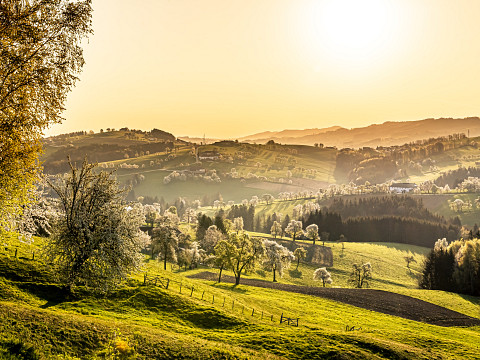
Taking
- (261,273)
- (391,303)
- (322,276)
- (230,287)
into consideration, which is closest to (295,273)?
(322,276)

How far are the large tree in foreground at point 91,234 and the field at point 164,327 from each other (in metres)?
3.40

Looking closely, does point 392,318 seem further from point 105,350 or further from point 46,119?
point 46,119

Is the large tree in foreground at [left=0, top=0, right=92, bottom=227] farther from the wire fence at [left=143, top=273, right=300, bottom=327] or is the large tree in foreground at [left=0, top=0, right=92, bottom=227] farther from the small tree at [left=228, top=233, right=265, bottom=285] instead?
the small tree at [left=228, top=233, right=265, bottom=285]

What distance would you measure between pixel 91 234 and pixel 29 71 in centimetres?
2054

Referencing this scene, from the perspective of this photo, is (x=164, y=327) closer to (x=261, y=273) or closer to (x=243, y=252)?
(x=243, y=252)

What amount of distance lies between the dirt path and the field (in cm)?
1157

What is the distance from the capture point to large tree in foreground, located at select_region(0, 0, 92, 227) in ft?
55.4

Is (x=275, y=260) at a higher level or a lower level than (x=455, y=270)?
lower

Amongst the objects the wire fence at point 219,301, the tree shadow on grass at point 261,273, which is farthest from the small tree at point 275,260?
the wire fence at point 219,301

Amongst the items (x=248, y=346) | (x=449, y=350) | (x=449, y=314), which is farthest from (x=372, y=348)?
(x=449, y=314)

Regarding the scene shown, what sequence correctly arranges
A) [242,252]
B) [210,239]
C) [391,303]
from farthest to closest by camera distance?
[210,239] < [242,252] < [391,303]

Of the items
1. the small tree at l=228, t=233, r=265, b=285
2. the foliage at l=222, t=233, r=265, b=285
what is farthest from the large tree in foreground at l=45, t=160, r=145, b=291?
the small tree at l=228, t=233, r=265, b=285

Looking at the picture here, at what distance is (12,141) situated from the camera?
62.0 ft

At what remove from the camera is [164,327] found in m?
34.3
